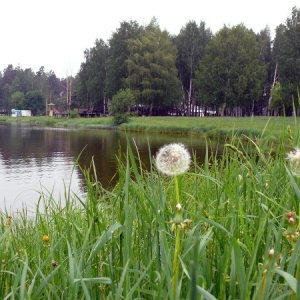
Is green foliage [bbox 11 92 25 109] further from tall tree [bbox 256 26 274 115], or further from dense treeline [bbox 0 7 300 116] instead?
tall tree [bbox 256 26 274 115]

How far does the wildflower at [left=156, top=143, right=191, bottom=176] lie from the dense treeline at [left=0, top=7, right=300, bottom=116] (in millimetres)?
36372

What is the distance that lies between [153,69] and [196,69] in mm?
7323

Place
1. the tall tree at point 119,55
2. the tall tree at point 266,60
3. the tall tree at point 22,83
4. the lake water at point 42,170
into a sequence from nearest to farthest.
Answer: the lake water at point 42,170
the tall tree at point 266,60
the tall tree at point 119,55
the tall tree at point 22,83

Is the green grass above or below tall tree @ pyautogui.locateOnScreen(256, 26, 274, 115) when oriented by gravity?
below

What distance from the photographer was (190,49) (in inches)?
2101

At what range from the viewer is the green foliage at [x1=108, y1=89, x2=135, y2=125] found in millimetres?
44812

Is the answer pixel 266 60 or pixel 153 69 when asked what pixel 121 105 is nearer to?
pixel 153 69

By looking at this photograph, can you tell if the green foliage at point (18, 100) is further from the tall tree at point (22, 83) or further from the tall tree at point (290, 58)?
the tall tree at point (290, 58)

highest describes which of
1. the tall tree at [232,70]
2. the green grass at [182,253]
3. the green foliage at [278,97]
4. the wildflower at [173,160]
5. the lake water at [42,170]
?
the tall tree at [232,70]

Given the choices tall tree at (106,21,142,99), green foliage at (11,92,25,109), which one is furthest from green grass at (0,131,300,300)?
green foliage at (11,92,25,109)

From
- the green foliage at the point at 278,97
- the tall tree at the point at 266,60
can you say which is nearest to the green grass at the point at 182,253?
the green foliage at the point at 278,97

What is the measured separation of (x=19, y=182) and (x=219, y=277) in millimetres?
11712

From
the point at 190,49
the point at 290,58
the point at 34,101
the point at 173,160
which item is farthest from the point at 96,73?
the point at 173,160

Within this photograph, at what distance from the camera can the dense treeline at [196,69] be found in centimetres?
4084
